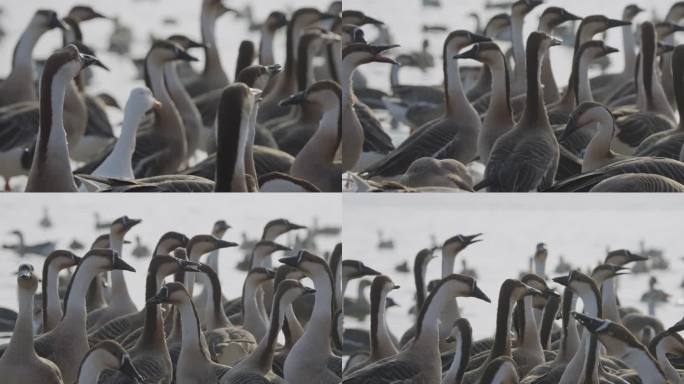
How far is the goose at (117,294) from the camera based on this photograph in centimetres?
473

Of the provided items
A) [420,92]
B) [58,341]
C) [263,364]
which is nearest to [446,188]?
[420,92]

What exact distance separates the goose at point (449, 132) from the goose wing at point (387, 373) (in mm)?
569

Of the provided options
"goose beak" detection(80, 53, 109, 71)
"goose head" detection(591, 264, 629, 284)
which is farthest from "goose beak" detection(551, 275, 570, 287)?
"goose beak" detection(80, 53, 109, 71)

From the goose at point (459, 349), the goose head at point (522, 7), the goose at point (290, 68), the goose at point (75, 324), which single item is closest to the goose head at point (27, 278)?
the goose at point (75, 324)

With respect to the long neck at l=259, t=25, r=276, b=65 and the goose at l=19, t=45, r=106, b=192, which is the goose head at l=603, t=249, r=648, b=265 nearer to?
the long neck at l=259, t=25, r=276, b=65

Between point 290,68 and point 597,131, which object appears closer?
point 597,131

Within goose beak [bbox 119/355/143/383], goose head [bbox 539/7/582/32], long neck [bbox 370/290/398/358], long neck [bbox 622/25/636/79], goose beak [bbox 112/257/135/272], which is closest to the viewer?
goose beak [bbox 119/355/143/383]

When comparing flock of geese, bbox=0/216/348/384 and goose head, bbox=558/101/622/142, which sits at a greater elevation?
goose head, bbox=558/101/622/142

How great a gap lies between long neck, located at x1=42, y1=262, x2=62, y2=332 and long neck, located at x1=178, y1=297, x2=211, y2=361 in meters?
0.39

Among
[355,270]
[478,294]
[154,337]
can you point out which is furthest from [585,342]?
[154,337]

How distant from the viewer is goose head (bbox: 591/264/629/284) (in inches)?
187

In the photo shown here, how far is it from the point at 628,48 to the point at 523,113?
0.48 m

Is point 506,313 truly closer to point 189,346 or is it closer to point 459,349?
point 459,349

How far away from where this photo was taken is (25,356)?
4.59 m
